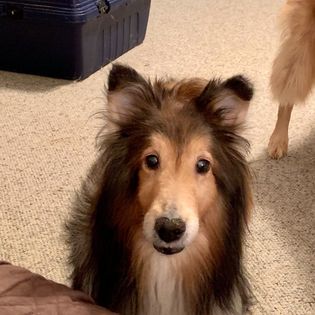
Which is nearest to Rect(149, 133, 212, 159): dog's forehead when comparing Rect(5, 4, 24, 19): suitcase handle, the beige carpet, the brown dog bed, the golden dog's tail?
the beige carpet

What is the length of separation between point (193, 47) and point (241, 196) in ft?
6.70

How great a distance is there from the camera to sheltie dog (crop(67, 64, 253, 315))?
119 cm

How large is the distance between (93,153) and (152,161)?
1054 mm

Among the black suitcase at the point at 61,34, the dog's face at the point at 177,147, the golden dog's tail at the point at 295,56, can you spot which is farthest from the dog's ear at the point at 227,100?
the black suitcase at the point at 61,34

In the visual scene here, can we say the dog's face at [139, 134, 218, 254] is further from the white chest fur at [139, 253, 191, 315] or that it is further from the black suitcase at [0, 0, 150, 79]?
the black suitcase at [0, 0, 150, 79]

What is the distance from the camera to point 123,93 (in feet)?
4.12

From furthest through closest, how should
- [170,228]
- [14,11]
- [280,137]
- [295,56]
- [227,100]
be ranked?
[14,11]
[280,137]
[295,56]
[227,100]
[170,228]

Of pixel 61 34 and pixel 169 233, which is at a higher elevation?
pixel 169 233

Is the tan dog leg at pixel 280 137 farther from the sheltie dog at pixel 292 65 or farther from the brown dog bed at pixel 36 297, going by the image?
the brown dog bed at pixel 36 297

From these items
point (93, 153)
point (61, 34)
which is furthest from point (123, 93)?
point (61, 34)

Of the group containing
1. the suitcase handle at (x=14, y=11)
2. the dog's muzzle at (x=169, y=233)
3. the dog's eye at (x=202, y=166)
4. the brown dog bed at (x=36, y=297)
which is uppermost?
the dog's eye at (x=202, y=166)

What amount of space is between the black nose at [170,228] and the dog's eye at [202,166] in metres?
0.13

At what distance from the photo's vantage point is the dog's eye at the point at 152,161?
1.20 metres

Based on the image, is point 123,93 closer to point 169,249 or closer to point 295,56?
point 169,249
